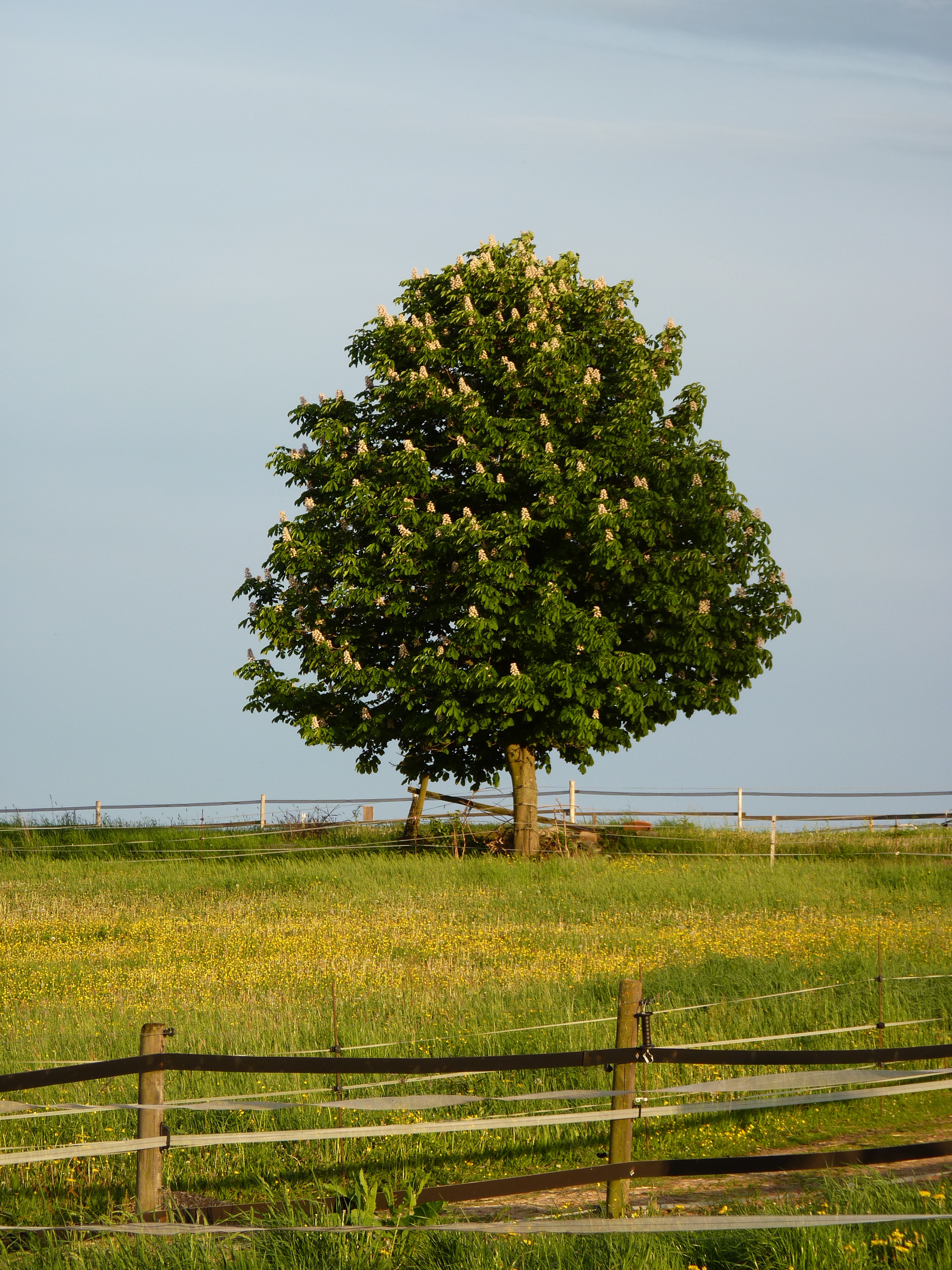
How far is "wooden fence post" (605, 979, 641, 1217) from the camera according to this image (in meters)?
6.85

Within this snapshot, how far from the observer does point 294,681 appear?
26938 millimetres

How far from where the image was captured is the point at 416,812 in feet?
95.7

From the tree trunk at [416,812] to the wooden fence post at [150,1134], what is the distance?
73.3 feet

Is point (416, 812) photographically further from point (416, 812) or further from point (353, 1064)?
point (353, 1064)

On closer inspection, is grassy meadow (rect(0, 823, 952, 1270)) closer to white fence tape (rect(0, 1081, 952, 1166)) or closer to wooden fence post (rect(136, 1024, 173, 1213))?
wooden fence post (rect(136, 1024, 173, 1213))

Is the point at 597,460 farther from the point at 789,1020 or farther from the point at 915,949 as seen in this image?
the point at 789,1020

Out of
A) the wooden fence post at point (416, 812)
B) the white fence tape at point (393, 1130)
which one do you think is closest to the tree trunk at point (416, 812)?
the wooden fence post at point (416, 812)

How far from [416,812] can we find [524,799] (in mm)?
3229

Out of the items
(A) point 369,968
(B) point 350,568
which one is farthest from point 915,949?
(B) point 350,568

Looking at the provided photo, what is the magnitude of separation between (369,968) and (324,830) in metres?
17.0

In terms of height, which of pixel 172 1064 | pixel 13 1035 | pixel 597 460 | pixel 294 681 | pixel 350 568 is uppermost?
pixel 597 460

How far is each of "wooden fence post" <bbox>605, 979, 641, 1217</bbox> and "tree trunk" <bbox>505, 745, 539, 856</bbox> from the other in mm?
19774

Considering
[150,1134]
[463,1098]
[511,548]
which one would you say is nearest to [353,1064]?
[463,1098]

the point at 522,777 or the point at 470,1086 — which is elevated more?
the point at 522,777
